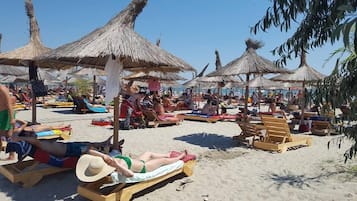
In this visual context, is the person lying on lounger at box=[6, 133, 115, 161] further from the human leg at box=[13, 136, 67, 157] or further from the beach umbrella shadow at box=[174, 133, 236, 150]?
the beach umbrella shadow at box=[174, 133, 236, 150]

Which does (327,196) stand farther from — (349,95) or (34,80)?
(34,80)

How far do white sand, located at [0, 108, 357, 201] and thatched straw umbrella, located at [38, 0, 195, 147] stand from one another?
1.56 m

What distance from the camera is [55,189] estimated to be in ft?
15.5

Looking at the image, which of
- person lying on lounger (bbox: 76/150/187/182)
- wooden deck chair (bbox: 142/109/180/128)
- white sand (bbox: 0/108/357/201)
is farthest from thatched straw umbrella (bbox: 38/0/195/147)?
wooden deck chair (bbox: 142/109/180/128)

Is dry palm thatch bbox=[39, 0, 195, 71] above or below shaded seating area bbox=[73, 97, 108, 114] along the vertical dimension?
above

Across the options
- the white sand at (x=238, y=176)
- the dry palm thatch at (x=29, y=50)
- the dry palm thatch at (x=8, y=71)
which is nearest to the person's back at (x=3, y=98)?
the white sand at (x=238, y=176)

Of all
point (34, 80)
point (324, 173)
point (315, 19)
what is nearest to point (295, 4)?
point (315, 19)

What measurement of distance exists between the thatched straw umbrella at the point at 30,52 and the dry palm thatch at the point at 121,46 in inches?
116

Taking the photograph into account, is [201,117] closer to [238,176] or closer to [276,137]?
[276,137]

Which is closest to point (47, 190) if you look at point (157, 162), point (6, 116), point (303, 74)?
point (6, 116)

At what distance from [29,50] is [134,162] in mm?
6072

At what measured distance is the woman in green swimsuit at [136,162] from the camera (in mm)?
4047

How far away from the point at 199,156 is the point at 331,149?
3.55m

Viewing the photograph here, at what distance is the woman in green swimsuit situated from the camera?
4.05m
